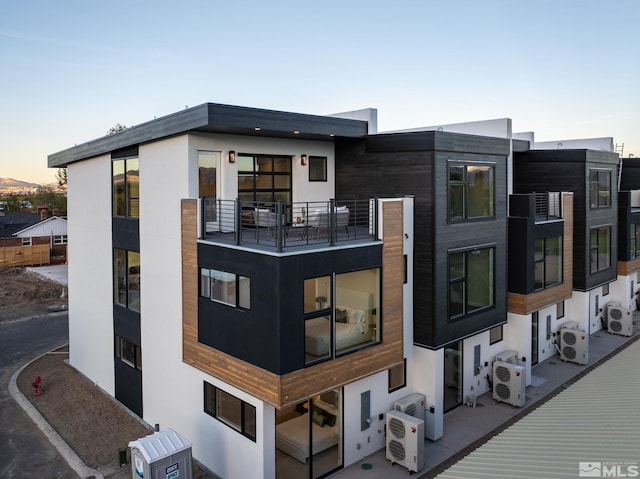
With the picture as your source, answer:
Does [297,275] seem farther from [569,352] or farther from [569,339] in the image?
[569,352]

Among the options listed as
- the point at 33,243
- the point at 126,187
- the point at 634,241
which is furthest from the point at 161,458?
the point at 33,243

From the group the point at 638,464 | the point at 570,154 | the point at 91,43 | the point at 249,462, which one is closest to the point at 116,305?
the point at 249,462

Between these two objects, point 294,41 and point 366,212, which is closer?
point 366,212

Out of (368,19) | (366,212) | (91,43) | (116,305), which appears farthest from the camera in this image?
(91,43)

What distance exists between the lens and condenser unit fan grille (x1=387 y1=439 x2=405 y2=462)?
1057 cm

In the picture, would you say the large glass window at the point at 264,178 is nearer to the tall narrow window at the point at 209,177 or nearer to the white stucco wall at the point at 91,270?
the tall narrow window at the point at 209,177

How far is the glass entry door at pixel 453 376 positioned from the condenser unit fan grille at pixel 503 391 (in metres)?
1.19

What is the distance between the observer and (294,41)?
2008 cm

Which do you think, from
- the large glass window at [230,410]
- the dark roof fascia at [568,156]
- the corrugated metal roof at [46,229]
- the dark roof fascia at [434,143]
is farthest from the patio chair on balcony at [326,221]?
the corrugated metal roof at [46,229]

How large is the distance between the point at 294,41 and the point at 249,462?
16461 millimetres

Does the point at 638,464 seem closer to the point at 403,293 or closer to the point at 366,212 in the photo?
the point at 403,293

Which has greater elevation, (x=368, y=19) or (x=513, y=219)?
(x=368, y=19)

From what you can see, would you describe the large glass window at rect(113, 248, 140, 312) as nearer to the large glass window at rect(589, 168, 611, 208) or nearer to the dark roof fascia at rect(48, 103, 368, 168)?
the dark roof fascia at rect(48, 103, 368, 168)

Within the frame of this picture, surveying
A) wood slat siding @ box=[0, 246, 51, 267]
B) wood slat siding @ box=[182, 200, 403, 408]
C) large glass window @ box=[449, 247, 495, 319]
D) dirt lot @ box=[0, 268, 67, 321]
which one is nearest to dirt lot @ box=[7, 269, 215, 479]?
wood slat siding @ box=[182, 200, 403, 408]
